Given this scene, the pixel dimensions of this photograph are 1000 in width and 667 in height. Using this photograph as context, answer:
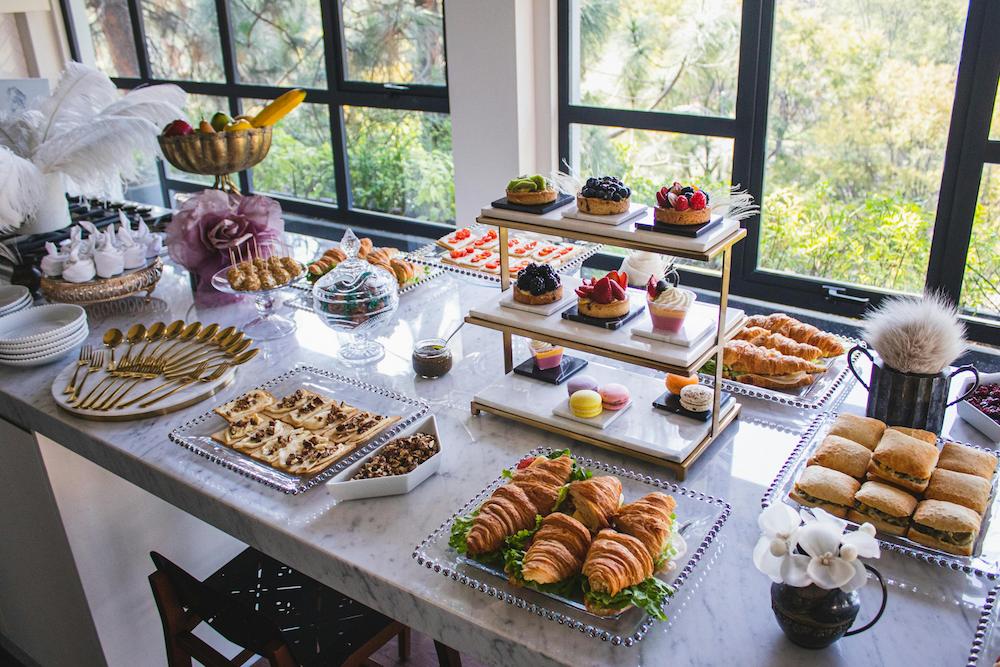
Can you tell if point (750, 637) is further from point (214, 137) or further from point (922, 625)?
point (214, 137)

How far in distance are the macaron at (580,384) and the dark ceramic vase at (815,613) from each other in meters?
0.54

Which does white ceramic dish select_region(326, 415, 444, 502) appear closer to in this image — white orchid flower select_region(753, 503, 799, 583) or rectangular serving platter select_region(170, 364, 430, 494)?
rectangular serving platter select_region(170, 364, 430, 494)

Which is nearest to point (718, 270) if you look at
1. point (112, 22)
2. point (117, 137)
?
point (117, 137)

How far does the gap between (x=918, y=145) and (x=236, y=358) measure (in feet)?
5.99

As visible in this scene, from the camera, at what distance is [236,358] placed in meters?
1.75

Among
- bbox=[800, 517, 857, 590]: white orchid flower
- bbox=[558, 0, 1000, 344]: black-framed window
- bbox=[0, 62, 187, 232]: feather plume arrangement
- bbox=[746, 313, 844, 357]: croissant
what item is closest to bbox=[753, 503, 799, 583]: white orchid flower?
bbox=[800, 517, 857, 590]: white orchid flower

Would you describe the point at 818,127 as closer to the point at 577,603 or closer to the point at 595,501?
the point at 595,501

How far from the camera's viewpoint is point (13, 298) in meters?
2.01

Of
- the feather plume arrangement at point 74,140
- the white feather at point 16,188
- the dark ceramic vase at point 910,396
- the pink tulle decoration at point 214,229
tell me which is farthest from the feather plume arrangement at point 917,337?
the white feather at point 16,188

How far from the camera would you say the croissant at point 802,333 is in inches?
63.8

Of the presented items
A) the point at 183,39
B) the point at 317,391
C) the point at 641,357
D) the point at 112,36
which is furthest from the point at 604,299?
the point at 112,36

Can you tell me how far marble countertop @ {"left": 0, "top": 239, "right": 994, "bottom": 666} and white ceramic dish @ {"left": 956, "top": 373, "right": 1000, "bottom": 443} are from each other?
0.6 inches

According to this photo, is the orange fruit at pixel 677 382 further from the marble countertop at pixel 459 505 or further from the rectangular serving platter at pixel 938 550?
the rectangular serving platter at pixel 938 550

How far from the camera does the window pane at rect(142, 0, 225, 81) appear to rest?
3.92m
